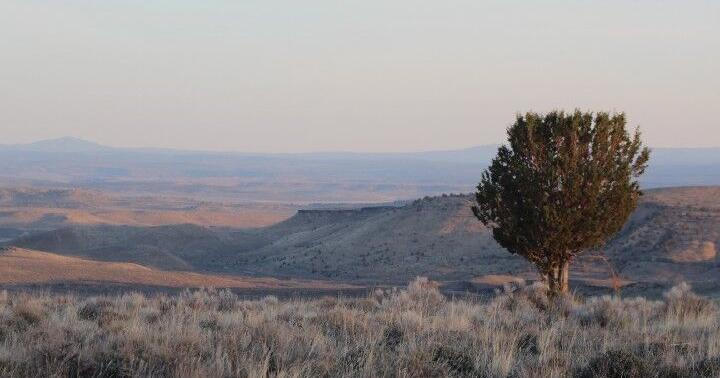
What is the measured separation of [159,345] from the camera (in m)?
8.13

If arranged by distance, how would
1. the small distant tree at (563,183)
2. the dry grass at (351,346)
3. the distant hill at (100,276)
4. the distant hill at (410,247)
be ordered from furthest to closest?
1. the distant hill at (410,247)
2. the distant hill at (100,276)
3. the small distant tree at (563,183)
4. the dry grass at (351,346)

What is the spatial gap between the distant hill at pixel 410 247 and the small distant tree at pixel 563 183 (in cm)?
1692

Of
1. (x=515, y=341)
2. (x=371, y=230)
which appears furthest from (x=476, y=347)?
(x=371, y=230)

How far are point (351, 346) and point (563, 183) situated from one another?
493 inches

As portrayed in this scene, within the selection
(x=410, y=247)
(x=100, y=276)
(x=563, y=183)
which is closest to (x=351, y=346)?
(x=563, y=183)

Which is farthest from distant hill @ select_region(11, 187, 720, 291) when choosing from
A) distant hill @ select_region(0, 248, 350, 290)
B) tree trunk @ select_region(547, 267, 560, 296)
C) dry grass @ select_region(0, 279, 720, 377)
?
dry grass @ select_region(0, 279, 720, 377)

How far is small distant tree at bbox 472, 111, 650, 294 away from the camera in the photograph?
2064cm

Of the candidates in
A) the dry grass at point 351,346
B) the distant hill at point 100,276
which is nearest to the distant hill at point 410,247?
the distant hill at point 100,276

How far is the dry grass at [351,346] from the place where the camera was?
7492mm

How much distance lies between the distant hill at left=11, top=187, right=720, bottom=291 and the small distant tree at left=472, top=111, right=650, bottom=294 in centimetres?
1692

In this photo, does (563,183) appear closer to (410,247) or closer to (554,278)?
(554,278)

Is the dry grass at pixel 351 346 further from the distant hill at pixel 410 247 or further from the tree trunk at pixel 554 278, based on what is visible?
the distant hill at pixel 410 247

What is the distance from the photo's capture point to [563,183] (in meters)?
20.7

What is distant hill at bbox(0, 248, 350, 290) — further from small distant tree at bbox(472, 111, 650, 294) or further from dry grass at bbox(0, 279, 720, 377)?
dry grass at bbox(0, 279, 720, 377)
